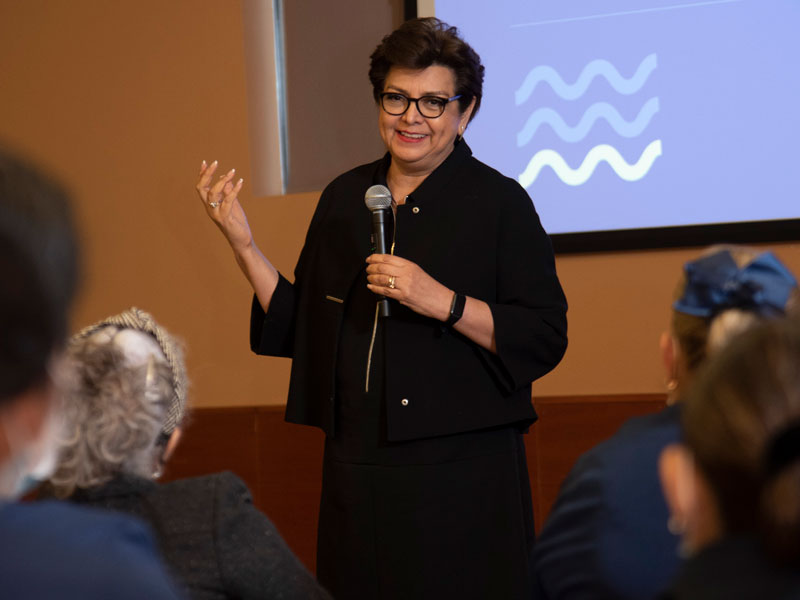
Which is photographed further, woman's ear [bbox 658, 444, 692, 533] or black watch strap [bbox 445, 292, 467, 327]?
black watch strap [bbox 445, 292, 467, 327]

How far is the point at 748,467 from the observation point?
768 mm

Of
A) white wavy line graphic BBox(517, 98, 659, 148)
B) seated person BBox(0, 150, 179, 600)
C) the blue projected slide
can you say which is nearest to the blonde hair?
Result: seated person BBox(0, 150, 179, 600)

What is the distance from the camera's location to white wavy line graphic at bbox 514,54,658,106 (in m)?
3.53

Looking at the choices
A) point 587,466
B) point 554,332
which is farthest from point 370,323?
point 587,466

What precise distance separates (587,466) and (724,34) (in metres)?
2.37

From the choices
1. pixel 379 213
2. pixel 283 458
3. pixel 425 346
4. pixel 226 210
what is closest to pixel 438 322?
pixel 425 346

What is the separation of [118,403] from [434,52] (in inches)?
51.2

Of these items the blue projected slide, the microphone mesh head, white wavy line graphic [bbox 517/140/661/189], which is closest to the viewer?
the microphone mesh head

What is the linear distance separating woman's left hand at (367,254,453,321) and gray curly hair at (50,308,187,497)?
672 mm

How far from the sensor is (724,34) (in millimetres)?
3406

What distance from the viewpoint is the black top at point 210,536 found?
151 centimetres

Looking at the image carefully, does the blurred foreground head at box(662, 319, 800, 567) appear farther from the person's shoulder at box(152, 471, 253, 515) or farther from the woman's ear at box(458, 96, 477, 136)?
the woman's ear at box(458, 96, 477, 136)

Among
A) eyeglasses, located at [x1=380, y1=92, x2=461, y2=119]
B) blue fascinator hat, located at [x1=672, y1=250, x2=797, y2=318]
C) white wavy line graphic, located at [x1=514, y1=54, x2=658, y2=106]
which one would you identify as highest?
white wavy line graphic, located at [x1=514, y1=54, x2=658, y2=106]

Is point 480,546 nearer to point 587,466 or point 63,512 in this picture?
point 587,466
